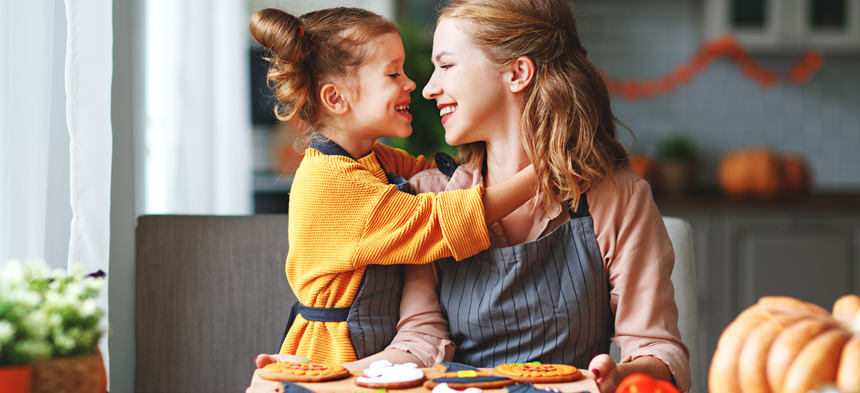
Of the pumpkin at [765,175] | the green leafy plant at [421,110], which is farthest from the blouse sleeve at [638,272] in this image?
the pumpkin at [765,175]

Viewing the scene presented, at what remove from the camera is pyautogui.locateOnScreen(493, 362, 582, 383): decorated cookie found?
0.70 meters

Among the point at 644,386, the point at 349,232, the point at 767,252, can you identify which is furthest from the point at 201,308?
the point at 767,252

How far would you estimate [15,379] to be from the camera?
1.57ft

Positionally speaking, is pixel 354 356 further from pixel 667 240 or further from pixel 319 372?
pixel 667 240

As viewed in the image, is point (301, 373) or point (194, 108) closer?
point (301, 373)

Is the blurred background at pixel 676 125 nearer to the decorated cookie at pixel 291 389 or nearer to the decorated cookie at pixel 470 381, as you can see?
the decorated cookie at pixel 291 389

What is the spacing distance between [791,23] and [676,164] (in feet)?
3.02

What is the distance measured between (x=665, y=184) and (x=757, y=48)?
2.84ft

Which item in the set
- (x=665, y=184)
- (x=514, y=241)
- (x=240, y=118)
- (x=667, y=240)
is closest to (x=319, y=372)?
(x=514, y=241)

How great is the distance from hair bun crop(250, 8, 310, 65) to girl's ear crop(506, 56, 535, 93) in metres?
0.36

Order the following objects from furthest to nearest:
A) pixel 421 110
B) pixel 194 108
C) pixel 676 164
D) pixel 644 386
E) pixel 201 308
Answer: pixel 676 164
pixel 421 110
pixel 194 108
pixel 201 308
pixel 644 386

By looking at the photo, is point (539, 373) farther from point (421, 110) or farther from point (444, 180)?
point (421, 110)

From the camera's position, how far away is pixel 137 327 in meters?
1.28

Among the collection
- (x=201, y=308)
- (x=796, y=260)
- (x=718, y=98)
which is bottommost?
(x=796, y=260)
